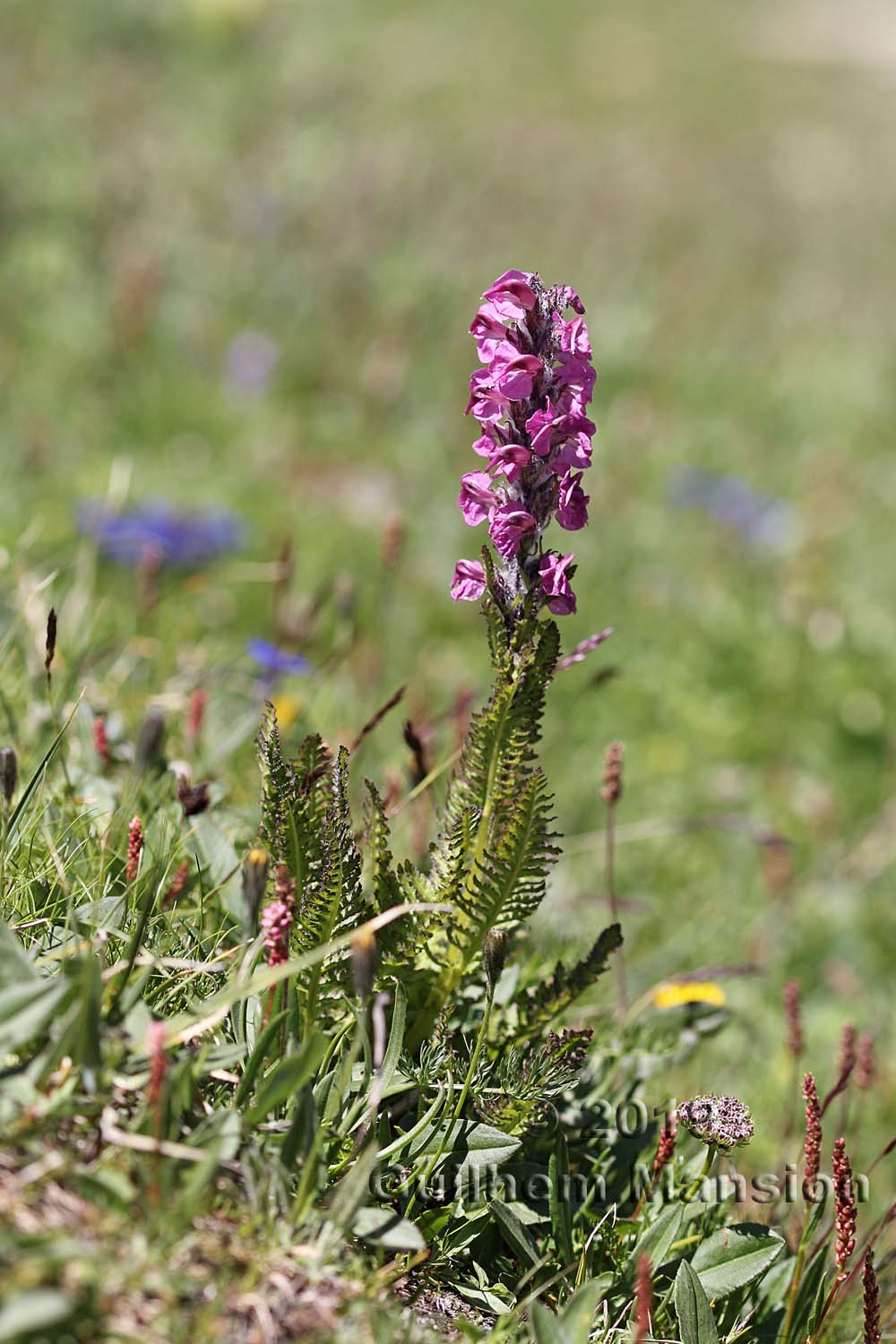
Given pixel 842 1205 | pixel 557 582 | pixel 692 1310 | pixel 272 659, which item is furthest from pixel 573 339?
pixel 272 659

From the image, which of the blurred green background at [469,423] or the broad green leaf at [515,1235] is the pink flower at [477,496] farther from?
the broad green leaf at [515,1235]

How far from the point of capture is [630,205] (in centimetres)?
1188

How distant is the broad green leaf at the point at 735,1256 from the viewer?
1.75m

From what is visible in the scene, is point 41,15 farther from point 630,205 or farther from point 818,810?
point 818,810

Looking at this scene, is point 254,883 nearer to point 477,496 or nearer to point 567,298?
point 477,496

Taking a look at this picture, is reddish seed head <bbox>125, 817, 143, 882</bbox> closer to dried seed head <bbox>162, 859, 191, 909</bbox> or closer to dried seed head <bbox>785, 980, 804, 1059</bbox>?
dried seed head <bbox>162, 859, 191, 909</bbox>

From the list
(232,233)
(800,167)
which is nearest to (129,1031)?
(232,233)

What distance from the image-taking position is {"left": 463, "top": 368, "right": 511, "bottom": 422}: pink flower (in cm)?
165

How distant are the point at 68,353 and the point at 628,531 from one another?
320cm

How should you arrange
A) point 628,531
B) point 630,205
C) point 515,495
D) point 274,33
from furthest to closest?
point 274,33
point 630,205
point 628,531
point 515,495

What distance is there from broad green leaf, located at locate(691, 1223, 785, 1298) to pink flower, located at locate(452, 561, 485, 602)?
102 centimetres

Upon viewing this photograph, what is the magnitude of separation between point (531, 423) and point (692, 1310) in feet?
4.03

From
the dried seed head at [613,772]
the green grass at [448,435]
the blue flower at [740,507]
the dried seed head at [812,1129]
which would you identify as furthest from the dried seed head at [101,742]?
the blue flower at [740,507]

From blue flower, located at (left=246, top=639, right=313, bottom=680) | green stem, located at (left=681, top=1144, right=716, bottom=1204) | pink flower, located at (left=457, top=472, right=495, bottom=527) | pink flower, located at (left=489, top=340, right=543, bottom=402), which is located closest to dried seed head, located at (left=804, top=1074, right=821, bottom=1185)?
green stem, located at (left=681, top=1144, right=716, bottom=1204)
